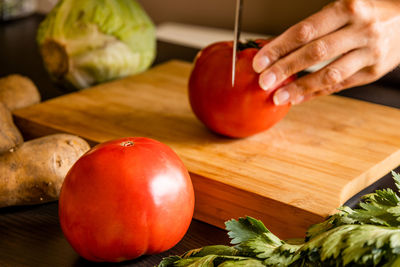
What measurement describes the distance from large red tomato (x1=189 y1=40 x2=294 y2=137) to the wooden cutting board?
0.05 m

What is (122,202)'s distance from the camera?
2.23ft

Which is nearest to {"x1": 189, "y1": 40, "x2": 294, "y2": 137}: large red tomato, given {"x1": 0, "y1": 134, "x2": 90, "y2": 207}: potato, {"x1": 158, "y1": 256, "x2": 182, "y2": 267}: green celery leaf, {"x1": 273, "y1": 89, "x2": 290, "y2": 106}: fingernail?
{"x1": 273, "y1": 89, "x2": 290, "y2": 106}: fingernail

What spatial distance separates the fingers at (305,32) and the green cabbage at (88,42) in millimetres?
532

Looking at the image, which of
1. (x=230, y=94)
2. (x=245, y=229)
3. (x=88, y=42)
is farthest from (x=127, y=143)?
(x=88, y=42)

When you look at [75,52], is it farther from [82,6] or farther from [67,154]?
[67,154]

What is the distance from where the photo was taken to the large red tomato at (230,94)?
97cm

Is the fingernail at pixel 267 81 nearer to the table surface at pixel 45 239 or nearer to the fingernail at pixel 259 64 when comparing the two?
the fingernail at pixel 259 64

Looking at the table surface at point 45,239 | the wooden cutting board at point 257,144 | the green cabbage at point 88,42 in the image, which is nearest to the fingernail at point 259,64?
the wooden cutting board at point 257,144

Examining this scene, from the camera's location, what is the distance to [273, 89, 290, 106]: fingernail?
981 millimetres

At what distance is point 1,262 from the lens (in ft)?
2.39

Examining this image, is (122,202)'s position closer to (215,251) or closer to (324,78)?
(215,251)

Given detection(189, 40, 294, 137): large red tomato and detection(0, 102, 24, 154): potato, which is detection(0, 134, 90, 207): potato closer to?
detection(0, 102, 24, 154): potato

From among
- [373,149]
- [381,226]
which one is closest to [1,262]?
[381,226]

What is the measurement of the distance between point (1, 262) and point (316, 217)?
1.44 feet
